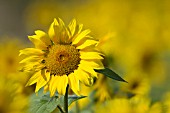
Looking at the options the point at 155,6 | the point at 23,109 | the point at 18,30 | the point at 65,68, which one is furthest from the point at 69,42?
the point at 18,30

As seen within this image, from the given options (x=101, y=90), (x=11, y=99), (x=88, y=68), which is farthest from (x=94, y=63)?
(x=101, y=90)

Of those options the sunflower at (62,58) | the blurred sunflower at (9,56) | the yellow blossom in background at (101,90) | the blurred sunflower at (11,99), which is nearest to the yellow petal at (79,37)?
the sunflower at (62,58)

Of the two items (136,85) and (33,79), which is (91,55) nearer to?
(33,79)

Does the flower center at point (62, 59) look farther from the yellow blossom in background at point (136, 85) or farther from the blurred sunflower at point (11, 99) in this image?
the yellow blossom in background at point (136, 85)

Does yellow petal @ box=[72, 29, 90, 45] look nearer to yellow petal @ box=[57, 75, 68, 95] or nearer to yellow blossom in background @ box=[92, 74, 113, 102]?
yellow petal @ box=[57, 75, 68, 95]

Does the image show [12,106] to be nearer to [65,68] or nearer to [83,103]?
[65,68]
